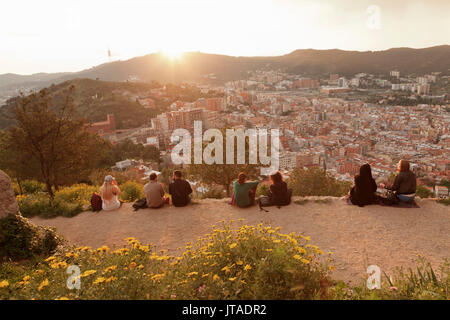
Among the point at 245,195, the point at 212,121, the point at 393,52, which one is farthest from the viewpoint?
the point at 393,52

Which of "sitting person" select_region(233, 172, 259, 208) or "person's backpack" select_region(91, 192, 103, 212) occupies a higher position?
"sitting person" select_region(233, 172, 259, 208)

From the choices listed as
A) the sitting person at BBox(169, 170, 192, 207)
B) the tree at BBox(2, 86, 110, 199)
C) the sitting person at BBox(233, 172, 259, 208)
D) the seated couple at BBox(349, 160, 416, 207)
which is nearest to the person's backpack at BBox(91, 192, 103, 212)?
the sitting person at BBox(169, 170, 192, 207)

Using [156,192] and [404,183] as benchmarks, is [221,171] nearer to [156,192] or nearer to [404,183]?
[156,192]

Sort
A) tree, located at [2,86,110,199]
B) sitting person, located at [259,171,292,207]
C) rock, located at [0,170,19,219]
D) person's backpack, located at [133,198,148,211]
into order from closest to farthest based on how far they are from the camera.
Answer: rock, located at [0,170,19,219], sitting person, located at [259,171,292,207], person's backpack, located at [133,198,148,211], tree, located at [2,86,110,199]

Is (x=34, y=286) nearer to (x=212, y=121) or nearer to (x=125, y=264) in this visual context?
(x=125, y=264)

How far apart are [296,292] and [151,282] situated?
1.43 m

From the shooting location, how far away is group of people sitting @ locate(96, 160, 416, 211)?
19.4 feet

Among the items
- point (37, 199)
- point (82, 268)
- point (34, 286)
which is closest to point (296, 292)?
point (82, 268)

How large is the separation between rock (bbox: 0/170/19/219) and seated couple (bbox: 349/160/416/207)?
21.6 ft

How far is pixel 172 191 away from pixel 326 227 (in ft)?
11.7

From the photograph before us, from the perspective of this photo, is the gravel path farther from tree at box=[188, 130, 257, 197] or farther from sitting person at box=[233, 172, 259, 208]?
tree at box=[188, 130, 257, 197]

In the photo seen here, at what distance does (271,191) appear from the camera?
6.49 m

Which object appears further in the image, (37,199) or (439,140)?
(439,140)

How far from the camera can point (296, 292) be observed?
274 centimetres
